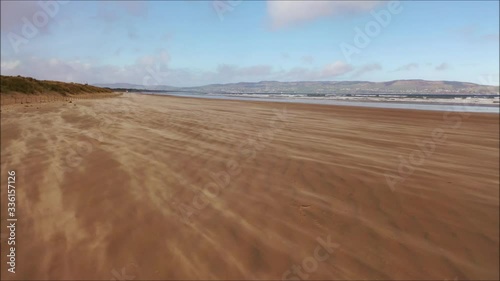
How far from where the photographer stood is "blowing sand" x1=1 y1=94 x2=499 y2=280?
305 cm

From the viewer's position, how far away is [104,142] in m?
8.24

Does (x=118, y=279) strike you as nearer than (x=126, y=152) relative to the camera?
Yes

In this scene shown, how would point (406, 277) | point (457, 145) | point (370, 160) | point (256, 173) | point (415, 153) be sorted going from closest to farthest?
point (406, 277)
point (256, 173)
point (370, 160)
point (415, 153)
point (457, 145)

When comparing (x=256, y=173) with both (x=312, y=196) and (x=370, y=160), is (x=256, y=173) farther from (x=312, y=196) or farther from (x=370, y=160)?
(x=370, y=160)

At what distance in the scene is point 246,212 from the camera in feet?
13.9

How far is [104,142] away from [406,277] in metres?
8.15

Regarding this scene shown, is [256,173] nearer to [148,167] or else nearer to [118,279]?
[148,167]

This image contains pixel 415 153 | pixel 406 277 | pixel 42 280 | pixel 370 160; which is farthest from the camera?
pixel 415 153

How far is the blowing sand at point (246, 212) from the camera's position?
305cm

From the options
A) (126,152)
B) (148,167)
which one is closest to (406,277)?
(148,167)

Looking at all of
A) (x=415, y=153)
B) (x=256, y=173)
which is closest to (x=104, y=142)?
(x=256, y=173)

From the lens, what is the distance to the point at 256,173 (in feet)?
19.8

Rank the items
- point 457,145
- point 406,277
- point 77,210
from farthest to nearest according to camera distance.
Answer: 1. point 457,145
2. point 77,210
3. point 406,277

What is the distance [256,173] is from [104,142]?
5.05 m
